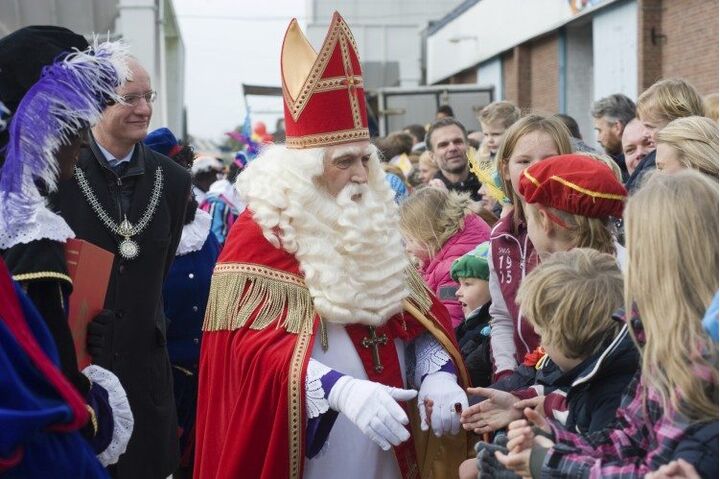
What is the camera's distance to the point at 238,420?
3393 mm

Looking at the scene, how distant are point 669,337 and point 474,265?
7.57 ft

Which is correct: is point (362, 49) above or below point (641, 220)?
above

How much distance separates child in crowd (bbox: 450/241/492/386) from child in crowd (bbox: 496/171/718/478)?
183 cm

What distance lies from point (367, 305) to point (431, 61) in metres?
27.3

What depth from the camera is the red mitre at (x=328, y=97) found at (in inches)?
139

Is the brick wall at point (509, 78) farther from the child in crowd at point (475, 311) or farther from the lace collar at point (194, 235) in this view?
the child in crowd at point (475, 311)

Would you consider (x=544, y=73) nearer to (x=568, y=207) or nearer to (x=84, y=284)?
(x=568, y=207)

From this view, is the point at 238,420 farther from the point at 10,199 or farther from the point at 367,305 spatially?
the point at 10,199

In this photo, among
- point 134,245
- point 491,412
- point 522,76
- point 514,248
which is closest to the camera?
point 491,412

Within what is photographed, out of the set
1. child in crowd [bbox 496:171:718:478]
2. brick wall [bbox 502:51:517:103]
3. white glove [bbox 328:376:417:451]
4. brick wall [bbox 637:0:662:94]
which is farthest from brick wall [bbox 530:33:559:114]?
child in crowd [bbox 496:171:718:478]

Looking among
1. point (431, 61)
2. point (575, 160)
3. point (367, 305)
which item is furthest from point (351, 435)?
point (431, 61)

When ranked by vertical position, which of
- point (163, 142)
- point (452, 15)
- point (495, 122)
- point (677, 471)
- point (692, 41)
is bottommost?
point (677, 471)

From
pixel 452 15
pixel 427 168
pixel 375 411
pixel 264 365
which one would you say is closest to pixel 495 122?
pixel 427 168

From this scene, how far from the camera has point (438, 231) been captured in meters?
4.98
